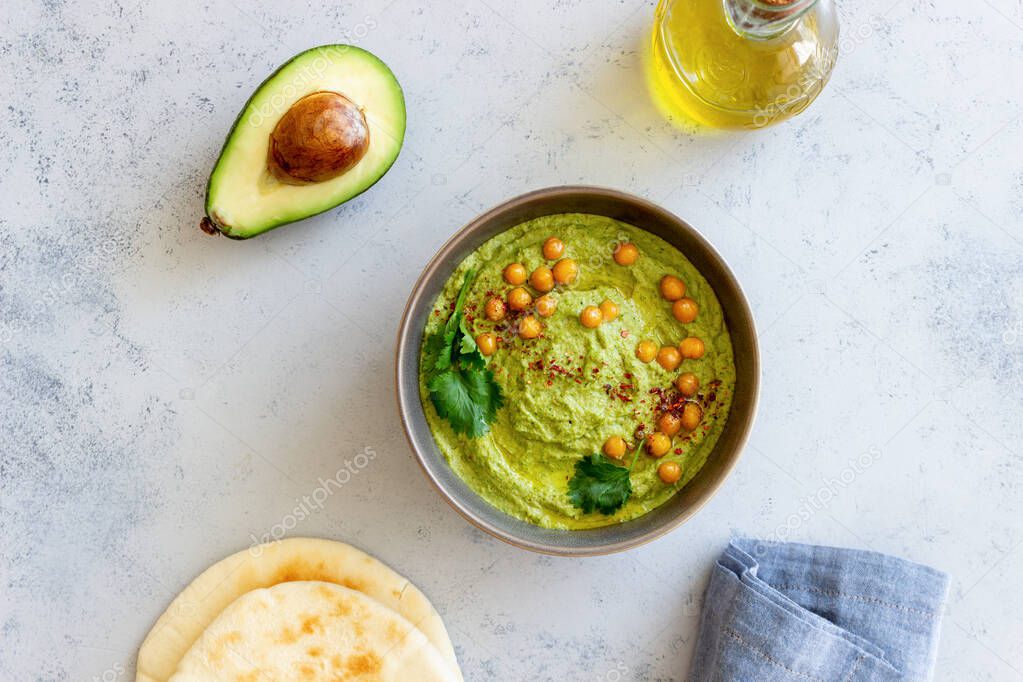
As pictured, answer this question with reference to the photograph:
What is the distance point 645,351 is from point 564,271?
0.34 m

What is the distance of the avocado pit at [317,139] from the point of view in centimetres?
246

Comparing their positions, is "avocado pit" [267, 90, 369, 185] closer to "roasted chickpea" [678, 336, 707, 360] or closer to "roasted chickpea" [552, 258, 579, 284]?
"roasted chickpea" [552, 258, 579, 284]

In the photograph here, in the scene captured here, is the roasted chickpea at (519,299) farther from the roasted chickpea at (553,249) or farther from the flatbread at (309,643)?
the flatbread at (309,643)

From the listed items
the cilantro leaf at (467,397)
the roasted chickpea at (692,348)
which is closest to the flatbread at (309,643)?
the cilantro leaf at (467,397)

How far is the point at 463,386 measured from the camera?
256 cm

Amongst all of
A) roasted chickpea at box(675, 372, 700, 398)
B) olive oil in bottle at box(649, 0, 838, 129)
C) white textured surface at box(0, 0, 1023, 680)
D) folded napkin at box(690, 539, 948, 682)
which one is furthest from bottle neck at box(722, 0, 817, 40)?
folded napkin at box(690, 539, 948, 682)

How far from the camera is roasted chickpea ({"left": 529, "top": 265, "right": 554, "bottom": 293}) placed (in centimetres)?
262

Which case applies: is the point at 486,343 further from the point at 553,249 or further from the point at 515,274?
the point at 553,249

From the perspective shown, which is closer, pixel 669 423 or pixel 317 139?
pixel 317 139

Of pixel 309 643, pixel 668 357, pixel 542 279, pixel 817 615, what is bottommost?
pixel 817 615

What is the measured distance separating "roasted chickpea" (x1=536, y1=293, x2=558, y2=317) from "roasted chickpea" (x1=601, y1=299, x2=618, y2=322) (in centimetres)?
14

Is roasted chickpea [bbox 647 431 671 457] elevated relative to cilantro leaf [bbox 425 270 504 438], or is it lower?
lower

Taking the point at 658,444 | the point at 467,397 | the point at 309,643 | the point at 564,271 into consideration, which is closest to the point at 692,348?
the point at 658,444

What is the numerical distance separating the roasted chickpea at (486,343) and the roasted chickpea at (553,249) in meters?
0.30
